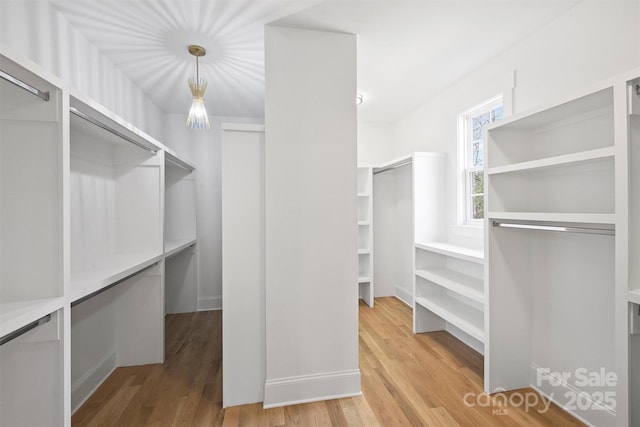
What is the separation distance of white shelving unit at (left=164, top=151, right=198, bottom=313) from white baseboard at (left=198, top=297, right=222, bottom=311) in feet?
0.33

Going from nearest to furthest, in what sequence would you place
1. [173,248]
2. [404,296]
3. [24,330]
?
[24,330] < [173,248] < [404,296]

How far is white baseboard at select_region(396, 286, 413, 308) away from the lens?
3989mm

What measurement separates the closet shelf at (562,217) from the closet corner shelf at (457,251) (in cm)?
48

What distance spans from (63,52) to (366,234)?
3486 millimetres

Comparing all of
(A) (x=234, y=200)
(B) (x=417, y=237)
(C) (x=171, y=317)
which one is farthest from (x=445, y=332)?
(C) (x=171, y=317)

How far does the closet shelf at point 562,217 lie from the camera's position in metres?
1.39

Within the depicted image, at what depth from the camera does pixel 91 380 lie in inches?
84.7

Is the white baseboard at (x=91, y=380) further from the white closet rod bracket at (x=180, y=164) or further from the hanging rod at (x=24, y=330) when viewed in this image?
the white closet rod bracket at (x=180, y=164)

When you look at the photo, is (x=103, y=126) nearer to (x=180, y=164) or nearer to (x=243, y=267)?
(x=243, y=267)

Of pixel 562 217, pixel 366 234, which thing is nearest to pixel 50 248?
pixel 562 217

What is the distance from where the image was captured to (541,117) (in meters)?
1.84

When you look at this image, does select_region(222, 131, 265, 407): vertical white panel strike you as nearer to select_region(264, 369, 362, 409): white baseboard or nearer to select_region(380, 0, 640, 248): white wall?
select_region(264, 369, 362, 409): white baseboard

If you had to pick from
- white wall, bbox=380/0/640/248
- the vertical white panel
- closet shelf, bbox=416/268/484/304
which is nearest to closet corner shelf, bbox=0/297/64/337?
the vertical white panel

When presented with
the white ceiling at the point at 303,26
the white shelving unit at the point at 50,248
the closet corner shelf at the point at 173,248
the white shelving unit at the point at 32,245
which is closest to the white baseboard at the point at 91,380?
the white shelving unit at the point at 50,248
